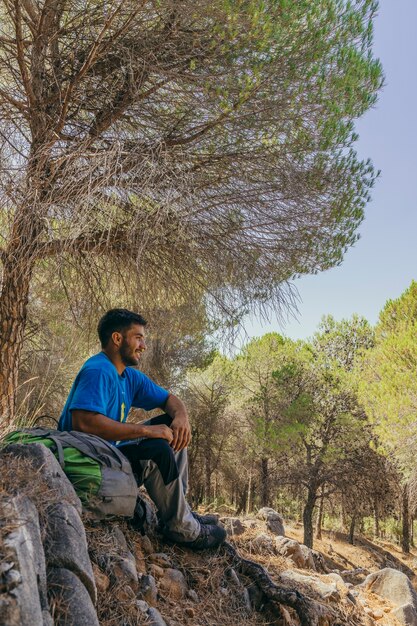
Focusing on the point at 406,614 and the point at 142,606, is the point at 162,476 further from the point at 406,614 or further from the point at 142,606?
the point at 406,614

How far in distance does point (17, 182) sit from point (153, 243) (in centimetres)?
147

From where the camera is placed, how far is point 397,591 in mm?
5797

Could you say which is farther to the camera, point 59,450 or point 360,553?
point 360,553

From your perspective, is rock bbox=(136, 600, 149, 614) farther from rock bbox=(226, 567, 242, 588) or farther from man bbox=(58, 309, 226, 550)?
rock bbox=(226, 567, 242, 588)

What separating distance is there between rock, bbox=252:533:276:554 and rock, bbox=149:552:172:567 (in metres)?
1.70

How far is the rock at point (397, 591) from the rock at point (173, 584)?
2.87 metres

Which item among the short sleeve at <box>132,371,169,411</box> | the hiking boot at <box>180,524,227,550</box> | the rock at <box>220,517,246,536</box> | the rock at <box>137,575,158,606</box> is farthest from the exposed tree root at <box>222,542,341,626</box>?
the rock at <box>220,517,246,536</box>

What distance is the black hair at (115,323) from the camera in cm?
362

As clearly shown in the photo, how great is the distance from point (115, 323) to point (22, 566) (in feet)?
6.55

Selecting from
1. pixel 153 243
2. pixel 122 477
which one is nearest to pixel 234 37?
pixel 153 243

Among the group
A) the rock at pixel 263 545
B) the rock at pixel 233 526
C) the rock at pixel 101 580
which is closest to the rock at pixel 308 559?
the rock at pixel 263 545

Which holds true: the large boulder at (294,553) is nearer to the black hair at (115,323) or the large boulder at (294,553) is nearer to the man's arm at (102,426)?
the man's arm at (102,426)

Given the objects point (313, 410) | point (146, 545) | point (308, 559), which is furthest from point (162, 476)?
point (313, 410)

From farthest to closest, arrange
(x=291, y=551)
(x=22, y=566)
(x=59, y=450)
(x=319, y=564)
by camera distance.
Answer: (x=319, y=564) → (x=291, y=551) → (x=59, y=450) → (x=22, y=566)
